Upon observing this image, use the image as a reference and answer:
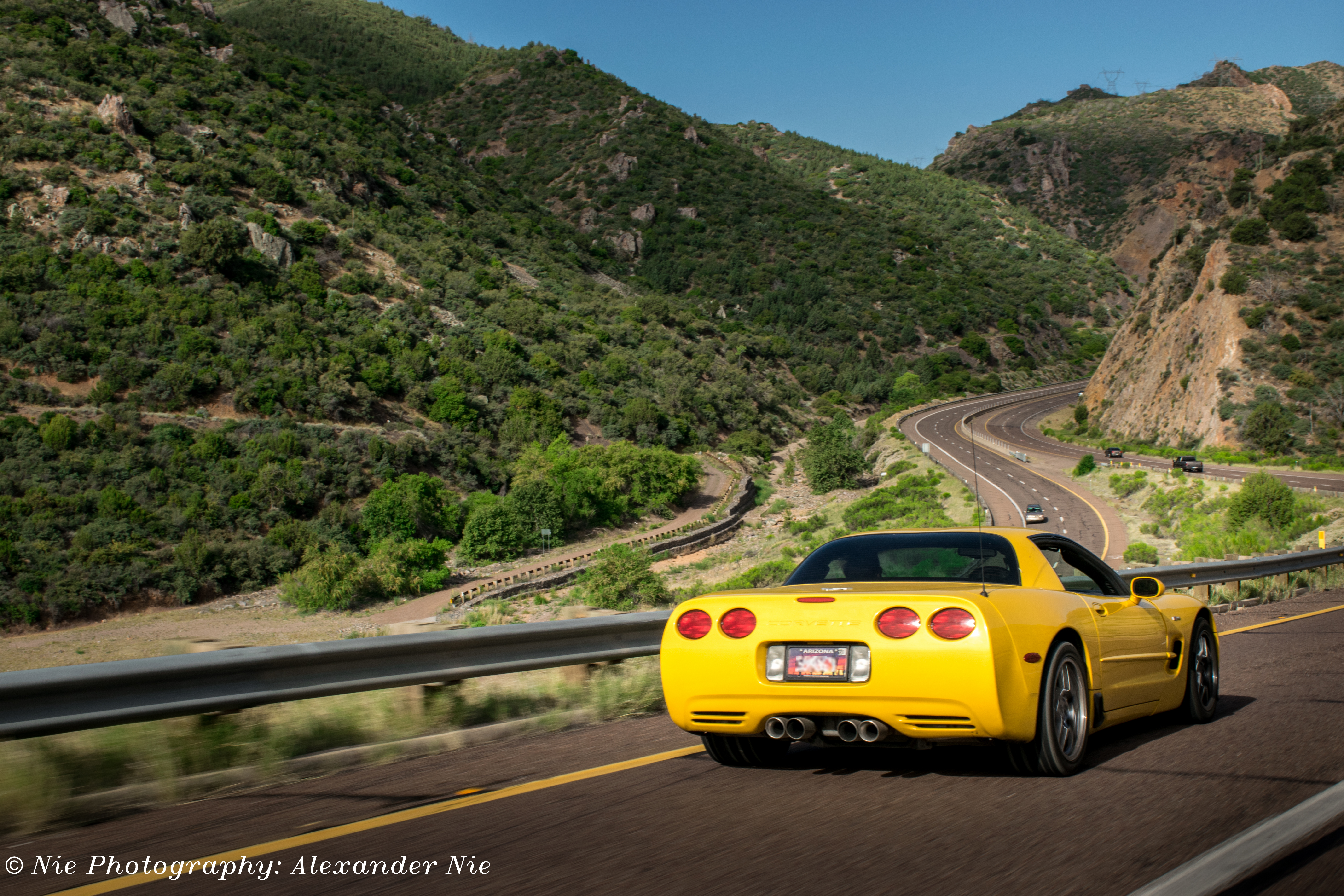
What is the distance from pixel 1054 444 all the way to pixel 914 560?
81.7 m

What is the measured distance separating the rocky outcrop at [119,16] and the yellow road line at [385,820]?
95136 mm

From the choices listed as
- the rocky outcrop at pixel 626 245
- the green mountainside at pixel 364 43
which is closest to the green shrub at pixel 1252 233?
the rocky outcrop at pixel 626 245

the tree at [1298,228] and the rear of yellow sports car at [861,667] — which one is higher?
the tree at [1298,228]

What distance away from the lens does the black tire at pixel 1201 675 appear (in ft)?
20.7

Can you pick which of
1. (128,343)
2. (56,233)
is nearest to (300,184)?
(56,233)

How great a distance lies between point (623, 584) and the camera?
1634 inches

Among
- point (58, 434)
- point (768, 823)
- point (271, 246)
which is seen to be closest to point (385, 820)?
point (768, 823)

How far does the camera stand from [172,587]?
39.3m

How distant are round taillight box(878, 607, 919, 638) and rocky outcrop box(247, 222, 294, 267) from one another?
67.7 meters

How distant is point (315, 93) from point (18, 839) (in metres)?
105

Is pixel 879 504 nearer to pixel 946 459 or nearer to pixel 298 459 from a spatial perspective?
pixel 946 459

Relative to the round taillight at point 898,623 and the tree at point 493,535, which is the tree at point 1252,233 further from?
the round taillight at point 898,623

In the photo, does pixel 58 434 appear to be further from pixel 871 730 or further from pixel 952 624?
pixel 952 624

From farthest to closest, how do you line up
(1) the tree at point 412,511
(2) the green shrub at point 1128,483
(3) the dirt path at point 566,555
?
1. (2) the green shrub at point 1128,483
2. (1) the tree at point 412,511
3. (3) the dirt path at point 566,555
